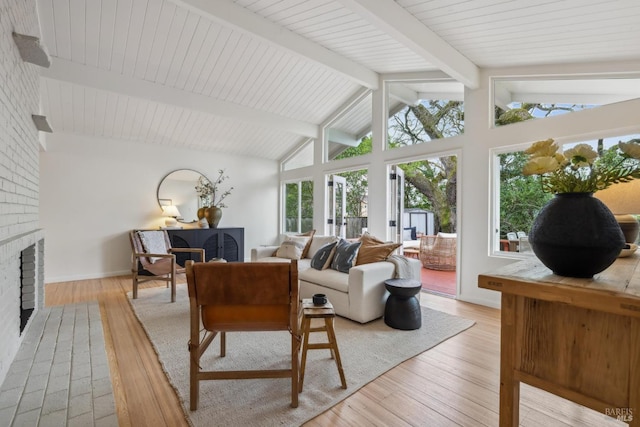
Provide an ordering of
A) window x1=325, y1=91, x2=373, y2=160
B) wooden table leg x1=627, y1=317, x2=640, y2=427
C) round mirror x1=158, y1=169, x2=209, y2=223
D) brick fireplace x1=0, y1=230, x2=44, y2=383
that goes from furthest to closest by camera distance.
Answer: round mirror x1=158, y1=169, x2=209, y2=223 < window x1=325, y1=91, x2=373, y2=160 < brick fireplace x1=0, y1=230, x2=44, y2=383 < wooden table leg x1=627, y1=317, x2=640, y2=427

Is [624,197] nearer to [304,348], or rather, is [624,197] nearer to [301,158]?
[304,348]

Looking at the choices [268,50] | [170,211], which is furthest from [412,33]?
[170,211]

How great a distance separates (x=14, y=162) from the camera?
2029 mm

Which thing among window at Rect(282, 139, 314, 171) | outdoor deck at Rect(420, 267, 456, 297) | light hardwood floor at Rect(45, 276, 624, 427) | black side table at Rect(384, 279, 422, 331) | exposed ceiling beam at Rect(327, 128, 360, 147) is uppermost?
exposed ceiling beam at Rect(327, 128, 360, 147)

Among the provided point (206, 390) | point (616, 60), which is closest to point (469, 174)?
point (616, 60)

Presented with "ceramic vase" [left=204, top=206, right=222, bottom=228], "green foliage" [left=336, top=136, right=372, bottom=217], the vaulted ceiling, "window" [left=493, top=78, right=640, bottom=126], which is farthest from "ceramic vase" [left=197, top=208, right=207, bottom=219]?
"window" [left=493, top=78, right=640, bottom=126]

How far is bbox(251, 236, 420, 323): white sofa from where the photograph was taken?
2.80 metres

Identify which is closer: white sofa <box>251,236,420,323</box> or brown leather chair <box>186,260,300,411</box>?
brown leather chair <box>186,260,300,411</box>

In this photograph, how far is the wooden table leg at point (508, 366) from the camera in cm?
A: 100

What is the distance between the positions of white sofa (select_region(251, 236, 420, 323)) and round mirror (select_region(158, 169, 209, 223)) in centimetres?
348

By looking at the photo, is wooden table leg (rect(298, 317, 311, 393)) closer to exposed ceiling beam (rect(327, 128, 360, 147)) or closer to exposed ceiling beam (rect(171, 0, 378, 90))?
exposed ceiling beam (rect(171, 0, 378, 90))

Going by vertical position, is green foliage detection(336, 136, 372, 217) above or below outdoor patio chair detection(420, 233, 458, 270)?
above

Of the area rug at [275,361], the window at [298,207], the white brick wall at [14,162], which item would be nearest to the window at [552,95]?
the area rug at [275,361]

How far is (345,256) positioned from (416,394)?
1700 mm
